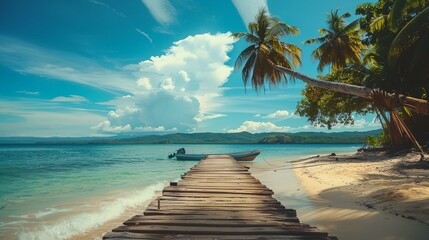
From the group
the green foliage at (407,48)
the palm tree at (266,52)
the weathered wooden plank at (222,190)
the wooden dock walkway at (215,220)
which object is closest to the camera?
the wooden dock walkway at (215,220)

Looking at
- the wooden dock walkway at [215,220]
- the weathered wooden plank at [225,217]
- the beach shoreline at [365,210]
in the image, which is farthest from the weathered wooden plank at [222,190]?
the weathered wooden plank at [225,217]

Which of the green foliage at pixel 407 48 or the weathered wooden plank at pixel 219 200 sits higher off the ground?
the green foliage at pixel 407 48

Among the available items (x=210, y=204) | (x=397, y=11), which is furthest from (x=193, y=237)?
(x=397, y=11)

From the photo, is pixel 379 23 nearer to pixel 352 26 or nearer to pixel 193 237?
pixel 352 26

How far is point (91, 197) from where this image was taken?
12.0 metres

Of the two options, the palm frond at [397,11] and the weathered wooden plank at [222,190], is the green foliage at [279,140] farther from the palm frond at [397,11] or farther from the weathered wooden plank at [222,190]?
the weathered wooden plank at [222,190]

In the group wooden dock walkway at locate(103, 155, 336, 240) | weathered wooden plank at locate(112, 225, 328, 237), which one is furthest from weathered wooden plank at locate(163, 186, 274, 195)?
weathered wooden plank at locate(112, 225, 328, 237)

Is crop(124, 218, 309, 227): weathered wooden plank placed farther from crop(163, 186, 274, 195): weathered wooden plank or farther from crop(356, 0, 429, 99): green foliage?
crop(356, 0, 429, 99): green foliage

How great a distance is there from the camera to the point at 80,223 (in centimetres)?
779

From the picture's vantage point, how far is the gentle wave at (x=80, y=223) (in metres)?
6.93

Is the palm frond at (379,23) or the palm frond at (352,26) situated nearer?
the palm frond at (379,23)

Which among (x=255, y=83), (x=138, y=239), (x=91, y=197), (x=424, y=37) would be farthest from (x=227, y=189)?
(x=255, y=83)

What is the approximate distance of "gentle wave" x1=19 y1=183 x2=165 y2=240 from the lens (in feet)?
22.7

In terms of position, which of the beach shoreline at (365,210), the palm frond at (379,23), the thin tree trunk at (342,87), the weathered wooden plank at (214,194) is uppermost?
the palm frond at (379,23)
